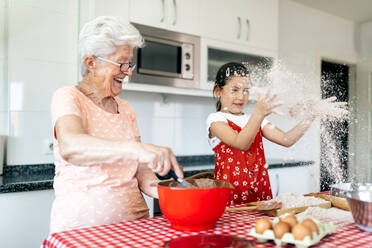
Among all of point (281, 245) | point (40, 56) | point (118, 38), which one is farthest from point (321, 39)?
point (281, 245)

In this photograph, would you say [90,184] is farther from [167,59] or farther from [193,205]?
[167,59]

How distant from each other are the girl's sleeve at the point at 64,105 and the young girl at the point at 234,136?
26.8 inches

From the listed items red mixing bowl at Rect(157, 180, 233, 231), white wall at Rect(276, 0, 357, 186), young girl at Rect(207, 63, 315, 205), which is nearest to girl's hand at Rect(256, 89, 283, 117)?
young girl at Rect(207, 63, 315, 205)

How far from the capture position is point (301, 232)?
793 mm

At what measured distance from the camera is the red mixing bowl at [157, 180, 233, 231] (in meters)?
0.90

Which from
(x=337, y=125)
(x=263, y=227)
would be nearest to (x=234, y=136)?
(x=263, y=227)

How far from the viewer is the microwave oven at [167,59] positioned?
2225mm

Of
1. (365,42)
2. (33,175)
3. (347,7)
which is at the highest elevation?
(347,7)

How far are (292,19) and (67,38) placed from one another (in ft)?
7.88

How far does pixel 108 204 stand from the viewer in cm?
119

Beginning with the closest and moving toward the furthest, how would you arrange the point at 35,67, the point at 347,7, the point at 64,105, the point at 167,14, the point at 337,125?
the point at 64,105 < the point at 35,67 < the point at 167,14 < the point at 347,7 < the point at 337,125

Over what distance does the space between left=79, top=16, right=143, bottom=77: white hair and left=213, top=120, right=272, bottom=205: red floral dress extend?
67 cm

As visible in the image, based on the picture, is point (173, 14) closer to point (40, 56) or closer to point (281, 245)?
point (40, 56)

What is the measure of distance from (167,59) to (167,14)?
0.97 feet
